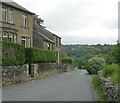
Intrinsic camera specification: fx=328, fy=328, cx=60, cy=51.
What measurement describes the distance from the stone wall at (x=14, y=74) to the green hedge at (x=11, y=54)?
0.62m

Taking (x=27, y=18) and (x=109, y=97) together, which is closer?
(x=109, y=97)

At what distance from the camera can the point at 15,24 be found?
43562 millimetres

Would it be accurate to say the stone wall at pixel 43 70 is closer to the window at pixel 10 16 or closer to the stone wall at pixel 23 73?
the stone wall at pixel 23 73

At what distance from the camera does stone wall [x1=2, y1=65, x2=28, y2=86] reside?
2662cm

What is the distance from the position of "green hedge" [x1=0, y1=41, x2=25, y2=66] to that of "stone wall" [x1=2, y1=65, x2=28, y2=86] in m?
0.62

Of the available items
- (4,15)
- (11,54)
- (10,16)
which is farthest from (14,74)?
(10,16)

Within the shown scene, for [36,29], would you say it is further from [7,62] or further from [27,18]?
[7,62]

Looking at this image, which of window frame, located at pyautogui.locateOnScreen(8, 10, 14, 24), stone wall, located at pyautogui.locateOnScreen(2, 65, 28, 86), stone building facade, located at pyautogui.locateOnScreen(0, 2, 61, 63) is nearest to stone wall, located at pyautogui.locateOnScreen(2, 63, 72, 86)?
stone wall, located at pyautogui.locateOnScreen(2, 65, 28, 86)

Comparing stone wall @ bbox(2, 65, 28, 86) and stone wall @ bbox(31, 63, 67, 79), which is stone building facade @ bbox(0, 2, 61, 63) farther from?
stone wall @ bbox(2, 65, 28, 86)

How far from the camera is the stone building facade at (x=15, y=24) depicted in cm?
4038

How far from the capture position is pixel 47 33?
66.6m

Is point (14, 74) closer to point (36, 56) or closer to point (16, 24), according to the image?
point (36, 56)

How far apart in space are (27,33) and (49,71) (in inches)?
257

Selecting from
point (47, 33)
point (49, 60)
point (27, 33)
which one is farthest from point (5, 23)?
point (47, 33)
